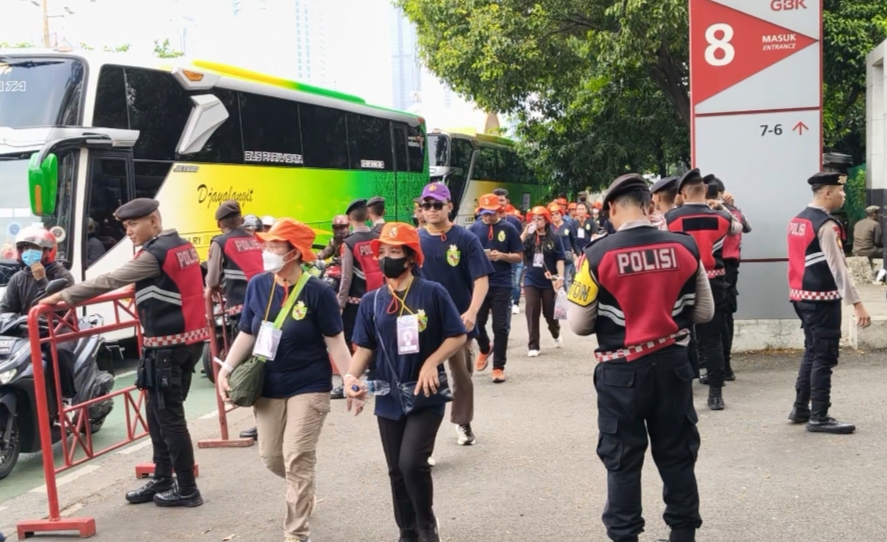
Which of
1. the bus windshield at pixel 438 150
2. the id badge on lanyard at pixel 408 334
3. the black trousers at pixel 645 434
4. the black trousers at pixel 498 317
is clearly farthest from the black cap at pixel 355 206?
the bus windshield at pixel 438 150

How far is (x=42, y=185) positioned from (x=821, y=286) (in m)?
8.06

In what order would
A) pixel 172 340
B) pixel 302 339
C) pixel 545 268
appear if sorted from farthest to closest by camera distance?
pixel 545 268, pixel 172 340, pixel 302 339

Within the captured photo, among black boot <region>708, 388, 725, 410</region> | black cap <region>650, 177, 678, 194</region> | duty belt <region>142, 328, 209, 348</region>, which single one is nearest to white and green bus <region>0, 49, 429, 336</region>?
duty belt <region>142, 328, 209, 348</region>

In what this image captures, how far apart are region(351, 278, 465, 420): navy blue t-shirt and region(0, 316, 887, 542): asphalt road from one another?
39.4 inches

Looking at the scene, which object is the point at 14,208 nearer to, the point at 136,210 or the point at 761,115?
the point at 136,210

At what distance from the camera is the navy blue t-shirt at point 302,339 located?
5.27 metres

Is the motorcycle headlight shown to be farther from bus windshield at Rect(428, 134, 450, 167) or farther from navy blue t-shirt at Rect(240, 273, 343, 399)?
bus windshield at Rect(428, 134, 450, 167)

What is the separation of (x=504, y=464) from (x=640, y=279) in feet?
9.33

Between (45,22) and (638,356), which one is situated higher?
(45,22)

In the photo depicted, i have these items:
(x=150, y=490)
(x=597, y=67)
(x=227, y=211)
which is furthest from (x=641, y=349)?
(x=597, y=67)

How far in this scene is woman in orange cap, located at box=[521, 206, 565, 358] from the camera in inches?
448

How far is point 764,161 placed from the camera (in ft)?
35.6

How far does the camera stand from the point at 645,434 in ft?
14.8

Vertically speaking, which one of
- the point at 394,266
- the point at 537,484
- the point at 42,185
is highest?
the point at 42,185
